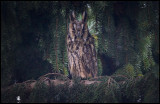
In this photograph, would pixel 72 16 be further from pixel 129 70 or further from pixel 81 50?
pixel 129 70

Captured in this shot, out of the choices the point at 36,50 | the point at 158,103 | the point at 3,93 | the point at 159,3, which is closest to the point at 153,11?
the point at 159,3

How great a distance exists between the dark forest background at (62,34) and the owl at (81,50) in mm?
42

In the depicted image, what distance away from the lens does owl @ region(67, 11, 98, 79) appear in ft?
4.02

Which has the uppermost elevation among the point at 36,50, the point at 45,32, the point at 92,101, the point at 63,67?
the point at 45,32

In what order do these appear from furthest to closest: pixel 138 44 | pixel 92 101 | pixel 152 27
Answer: pixel 138 44 → pixel 152 27 → pixel 92 101

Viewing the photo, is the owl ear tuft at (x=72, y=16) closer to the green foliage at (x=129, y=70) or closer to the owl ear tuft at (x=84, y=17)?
the owl ear tuft at (x=84, y=17)

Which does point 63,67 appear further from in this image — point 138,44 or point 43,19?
point 138,44

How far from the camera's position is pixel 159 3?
884 millimetres

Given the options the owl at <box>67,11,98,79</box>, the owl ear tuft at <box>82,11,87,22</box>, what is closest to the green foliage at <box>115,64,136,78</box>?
the owl at <box>67,11,98,79</box>

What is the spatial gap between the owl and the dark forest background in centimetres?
4

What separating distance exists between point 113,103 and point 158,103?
7.2 inches

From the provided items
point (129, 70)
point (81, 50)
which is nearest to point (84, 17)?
point (81, 50)

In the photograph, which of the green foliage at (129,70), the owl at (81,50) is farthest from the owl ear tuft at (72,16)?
the green foliage at (129,70)

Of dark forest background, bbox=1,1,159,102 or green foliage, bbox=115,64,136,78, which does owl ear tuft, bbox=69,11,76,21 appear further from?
green foliage, bbox=115,64,136,78
